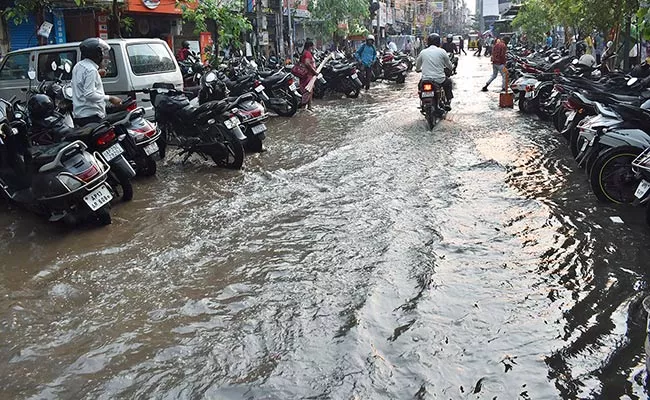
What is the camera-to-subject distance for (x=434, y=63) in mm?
10867

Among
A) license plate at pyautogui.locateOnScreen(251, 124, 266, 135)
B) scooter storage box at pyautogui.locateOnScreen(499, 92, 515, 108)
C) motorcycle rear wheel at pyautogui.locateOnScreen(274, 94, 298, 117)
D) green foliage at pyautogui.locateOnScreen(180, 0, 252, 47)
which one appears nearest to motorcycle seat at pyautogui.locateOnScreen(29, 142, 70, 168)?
license plate at pyautogui.locateOnScreen(251, 124, 266, 135)

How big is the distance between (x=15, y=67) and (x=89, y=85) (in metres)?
4.18

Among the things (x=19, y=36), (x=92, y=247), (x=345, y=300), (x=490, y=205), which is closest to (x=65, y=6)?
(x=19, y=36)

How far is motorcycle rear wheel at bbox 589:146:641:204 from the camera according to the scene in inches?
235

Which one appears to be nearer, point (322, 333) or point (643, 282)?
point (322, 333)

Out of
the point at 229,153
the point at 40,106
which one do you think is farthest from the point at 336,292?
the point at 40,106

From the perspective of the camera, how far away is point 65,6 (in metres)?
16.1

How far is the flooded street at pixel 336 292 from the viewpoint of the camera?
3227 millimetres

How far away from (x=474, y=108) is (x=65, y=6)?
10969 millimetres

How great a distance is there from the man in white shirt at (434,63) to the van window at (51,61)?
5.79 meters

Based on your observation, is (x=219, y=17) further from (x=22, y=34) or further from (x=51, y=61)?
(x=51, y=61)

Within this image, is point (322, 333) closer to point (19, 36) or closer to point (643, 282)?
point (643, 282)

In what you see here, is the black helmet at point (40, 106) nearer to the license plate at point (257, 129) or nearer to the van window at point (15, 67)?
the license plate at point (257, 129)

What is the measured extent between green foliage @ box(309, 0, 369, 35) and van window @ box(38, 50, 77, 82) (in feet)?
62.6
